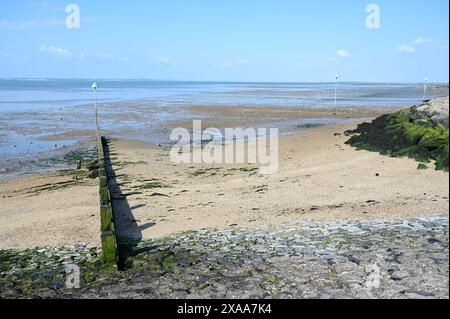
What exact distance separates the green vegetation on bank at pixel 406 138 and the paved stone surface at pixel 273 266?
5714 mm

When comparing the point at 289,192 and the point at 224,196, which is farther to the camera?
the point at 224,196

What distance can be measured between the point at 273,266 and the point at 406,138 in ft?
39.5

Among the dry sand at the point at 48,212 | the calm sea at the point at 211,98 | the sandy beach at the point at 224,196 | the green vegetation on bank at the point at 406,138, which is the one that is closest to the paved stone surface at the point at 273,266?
the sandy beach at the point at 224,196

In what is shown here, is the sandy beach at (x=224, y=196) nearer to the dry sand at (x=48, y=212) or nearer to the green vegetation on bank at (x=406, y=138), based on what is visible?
the dry sand at (x=48, y=212)

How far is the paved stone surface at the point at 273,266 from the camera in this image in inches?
263

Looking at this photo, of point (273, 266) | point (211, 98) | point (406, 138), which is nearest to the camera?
point (273, 266)

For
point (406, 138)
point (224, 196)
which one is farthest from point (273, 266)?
point (406, 138)

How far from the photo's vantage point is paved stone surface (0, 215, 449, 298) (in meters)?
6.69

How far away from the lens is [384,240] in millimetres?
8492

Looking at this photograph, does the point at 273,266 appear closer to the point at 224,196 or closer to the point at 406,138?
the point at 224,196

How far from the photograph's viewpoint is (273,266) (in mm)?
7738

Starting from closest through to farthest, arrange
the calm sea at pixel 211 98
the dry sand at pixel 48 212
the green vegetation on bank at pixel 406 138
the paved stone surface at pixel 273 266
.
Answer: the paved stone surface at pixel 273 266 → the dry sand at pixel 48 212 → the green vegetation on bank at pixel 406 138 → the calm sea at pixel 211 98

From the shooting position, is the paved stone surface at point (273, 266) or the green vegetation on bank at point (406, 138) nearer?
the paved stone surface at point (273, 266)

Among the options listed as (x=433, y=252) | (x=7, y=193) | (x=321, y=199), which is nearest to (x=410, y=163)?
(x=321, y=199)
